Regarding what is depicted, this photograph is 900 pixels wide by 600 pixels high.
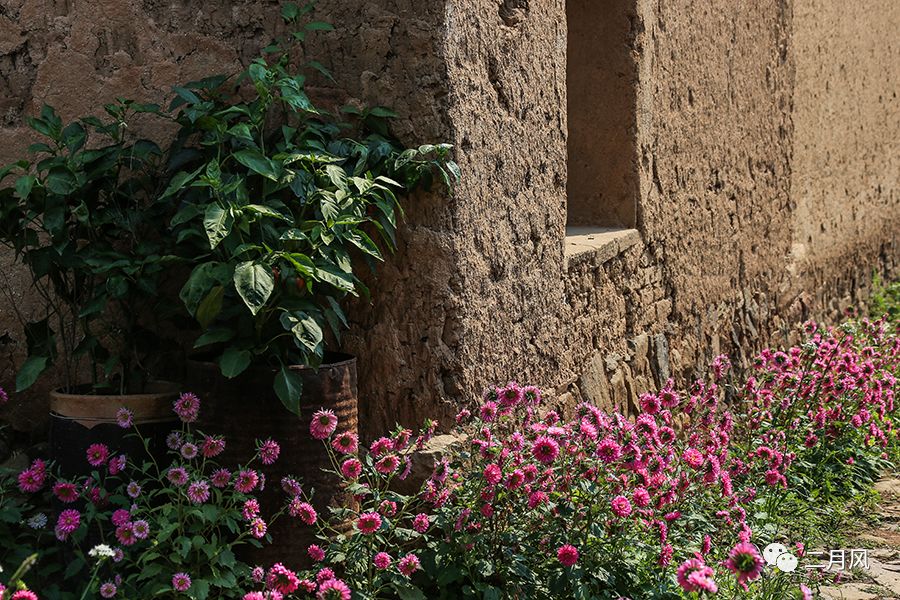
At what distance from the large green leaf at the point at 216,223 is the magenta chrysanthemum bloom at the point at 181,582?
2.52ft

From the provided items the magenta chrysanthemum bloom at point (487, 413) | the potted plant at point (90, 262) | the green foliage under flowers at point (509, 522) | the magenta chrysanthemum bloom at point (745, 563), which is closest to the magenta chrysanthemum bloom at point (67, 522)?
the green foliage under flowers at point (509, 522)

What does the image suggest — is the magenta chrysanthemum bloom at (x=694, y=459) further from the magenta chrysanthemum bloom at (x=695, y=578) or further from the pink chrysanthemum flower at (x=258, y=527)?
the pink chrysanthemum flower at (x=258, y=527)

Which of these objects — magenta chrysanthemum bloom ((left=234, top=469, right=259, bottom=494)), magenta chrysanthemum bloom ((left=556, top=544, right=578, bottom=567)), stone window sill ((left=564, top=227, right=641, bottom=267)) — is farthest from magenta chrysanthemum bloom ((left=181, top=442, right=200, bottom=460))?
stone window sill ((left=564, top=227, right=641, bottom=267))

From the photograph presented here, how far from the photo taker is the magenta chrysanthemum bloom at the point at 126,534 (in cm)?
277

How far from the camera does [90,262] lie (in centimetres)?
302

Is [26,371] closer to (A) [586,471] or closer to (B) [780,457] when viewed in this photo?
(A) [586,471]

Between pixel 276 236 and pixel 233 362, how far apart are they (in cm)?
35

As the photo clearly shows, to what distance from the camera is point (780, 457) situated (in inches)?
162

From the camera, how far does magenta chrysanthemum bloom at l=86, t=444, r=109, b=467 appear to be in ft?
9.70

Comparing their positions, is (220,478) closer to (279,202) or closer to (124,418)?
(124,418)

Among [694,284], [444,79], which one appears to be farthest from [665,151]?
[444,79]

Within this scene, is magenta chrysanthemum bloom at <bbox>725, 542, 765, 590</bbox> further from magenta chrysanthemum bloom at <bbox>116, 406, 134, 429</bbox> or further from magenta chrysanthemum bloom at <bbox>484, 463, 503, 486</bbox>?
magenta chrysanthemum bloom at <bbox>116, 406, 134, 429</bbox>

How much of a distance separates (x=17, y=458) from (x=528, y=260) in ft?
→ 5.43

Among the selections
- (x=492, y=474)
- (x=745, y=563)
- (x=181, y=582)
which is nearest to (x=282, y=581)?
(x=181, y=582)
